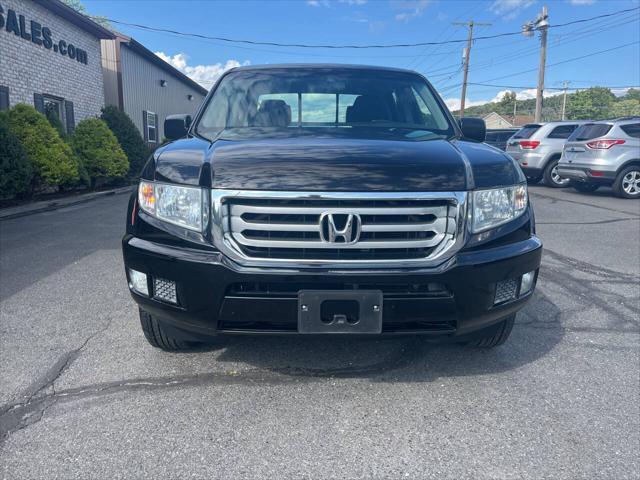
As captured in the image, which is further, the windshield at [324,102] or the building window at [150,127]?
the building window at [150,127]

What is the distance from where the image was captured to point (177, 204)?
2.44 metres

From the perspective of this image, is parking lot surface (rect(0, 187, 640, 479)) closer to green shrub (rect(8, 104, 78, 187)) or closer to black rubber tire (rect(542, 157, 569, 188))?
green shrub (rect(8, 104, 78, 187))

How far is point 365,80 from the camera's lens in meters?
3.93

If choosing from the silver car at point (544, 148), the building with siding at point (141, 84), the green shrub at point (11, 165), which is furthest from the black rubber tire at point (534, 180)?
the building with siding at point (141, 84)

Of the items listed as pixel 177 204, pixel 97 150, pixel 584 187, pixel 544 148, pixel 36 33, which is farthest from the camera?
pixel 544 148

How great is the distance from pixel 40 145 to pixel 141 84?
41.7ft

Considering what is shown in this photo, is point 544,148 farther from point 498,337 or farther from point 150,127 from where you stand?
point 150,127

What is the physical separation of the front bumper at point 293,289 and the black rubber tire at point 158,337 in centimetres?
41

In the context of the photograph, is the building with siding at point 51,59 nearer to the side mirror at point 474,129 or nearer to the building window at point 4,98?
the building window at point 4,98

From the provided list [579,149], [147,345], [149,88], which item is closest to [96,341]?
[147,345]

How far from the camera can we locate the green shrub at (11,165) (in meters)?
8.16

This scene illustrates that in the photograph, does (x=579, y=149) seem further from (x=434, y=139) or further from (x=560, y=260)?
(x=434, y=139)

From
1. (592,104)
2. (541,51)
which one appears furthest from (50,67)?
(592,104)

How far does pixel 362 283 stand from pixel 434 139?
1189mm
